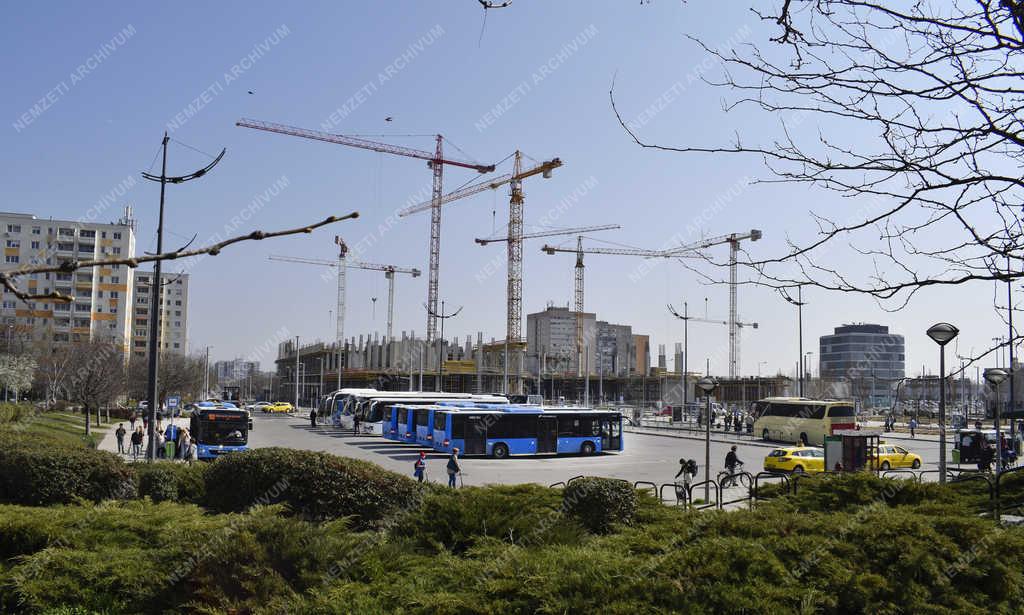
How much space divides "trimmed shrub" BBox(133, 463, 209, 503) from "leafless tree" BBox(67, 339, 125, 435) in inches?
990

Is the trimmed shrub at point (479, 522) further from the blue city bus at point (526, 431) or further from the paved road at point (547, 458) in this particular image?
the blue city bus at point (526, 431)

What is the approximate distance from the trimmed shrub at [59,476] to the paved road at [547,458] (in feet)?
40.9

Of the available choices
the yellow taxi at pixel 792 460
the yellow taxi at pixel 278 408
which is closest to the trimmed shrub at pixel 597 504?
the yellow taxi at pixel 792 460

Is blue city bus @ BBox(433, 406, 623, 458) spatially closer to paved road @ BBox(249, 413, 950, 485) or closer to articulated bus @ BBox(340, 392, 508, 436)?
paved road @ BBox(249, 413, 950, 485)

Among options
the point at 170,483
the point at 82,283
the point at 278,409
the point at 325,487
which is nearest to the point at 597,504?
the point at 325,487

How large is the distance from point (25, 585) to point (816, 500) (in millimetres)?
9756

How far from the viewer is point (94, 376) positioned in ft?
132

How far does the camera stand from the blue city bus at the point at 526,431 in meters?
32.1

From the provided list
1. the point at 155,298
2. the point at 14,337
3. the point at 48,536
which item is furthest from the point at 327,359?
the point at 48,536

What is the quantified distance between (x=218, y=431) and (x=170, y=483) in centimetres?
1856

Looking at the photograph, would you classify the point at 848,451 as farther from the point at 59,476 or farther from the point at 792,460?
the point at 59,476

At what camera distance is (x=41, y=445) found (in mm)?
14141

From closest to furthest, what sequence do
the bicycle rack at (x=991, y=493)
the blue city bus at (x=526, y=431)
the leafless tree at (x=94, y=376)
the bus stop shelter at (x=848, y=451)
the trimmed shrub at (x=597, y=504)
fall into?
1. the trimmed shrub at (x=597, y=504)
2. the bicycle rack at (x=991, y=493)
3. the bus stop shelter at (x=848, y=451)
4. the blue city bus at (x=526, y=431)
5. the leafless tree at (x=94, y=376)

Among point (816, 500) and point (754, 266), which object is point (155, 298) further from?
point (754, 266)
